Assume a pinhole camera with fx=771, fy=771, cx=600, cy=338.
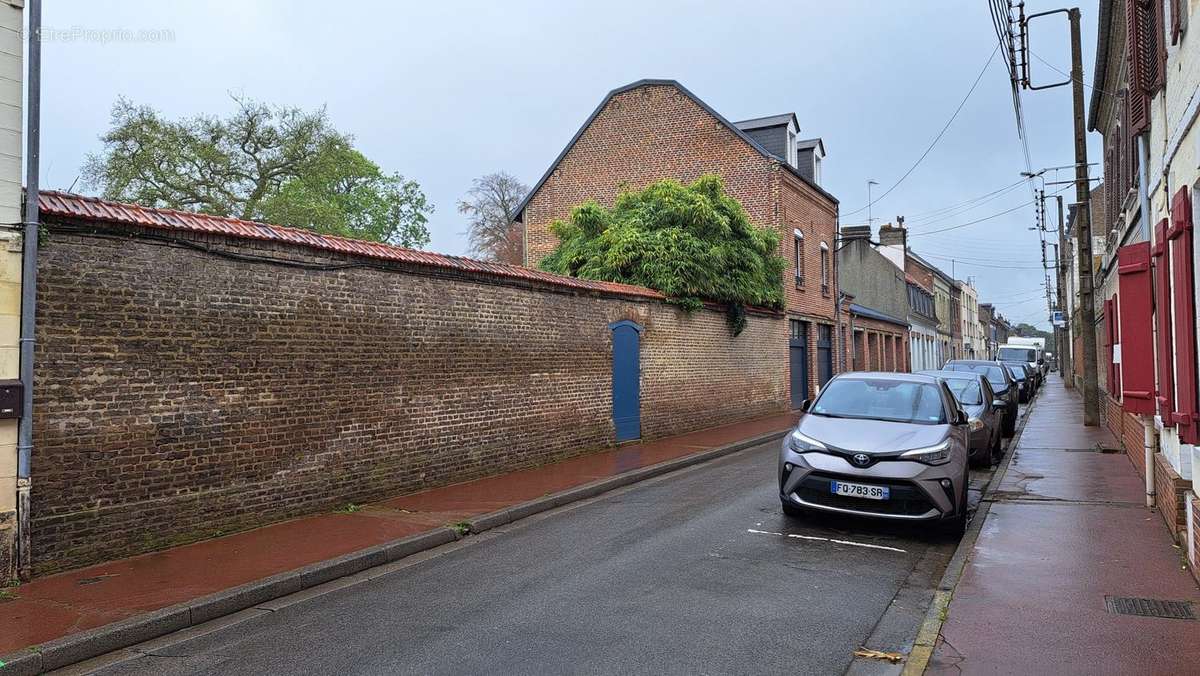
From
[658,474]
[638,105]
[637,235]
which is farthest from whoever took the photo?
[638,105]

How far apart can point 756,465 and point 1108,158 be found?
999 cm

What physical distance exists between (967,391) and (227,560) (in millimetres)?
11760

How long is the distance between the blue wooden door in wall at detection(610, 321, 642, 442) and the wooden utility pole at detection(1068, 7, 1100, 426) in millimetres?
10564

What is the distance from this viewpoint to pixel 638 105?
2400 centimetres

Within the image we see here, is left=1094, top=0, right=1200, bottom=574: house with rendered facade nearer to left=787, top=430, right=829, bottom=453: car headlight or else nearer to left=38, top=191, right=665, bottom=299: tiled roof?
left=787, top=430, right=829, bottom=453: car headlight

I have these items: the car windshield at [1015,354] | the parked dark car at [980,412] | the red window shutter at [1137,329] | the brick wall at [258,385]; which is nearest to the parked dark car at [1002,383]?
the parked dark car at [980,412]

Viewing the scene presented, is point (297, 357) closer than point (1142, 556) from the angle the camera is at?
No

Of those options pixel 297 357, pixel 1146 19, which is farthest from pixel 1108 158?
pixel 297 357

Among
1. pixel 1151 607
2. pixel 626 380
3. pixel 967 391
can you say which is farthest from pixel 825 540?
pixel 626 380

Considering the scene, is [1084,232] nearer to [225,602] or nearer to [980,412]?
[980,412]

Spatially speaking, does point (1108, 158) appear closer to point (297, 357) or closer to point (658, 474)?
point (658, 474)

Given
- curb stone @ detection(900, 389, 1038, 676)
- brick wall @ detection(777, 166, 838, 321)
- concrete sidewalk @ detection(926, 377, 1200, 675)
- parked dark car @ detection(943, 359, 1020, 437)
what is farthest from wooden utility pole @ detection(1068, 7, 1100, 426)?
curb stone @ detection(900, 389, 1038, 676)

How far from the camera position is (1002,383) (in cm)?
1872

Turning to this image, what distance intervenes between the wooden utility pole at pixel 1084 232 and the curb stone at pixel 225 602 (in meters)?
14.6
